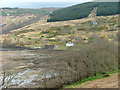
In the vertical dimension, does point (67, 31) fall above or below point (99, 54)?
below

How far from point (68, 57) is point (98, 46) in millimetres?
4055

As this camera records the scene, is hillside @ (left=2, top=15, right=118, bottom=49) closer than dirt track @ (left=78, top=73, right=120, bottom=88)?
No

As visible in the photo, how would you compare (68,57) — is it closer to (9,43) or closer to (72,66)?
(72,66)

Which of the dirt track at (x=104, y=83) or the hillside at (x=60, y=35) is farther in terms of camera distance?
the hillside at (x=60, y=35)

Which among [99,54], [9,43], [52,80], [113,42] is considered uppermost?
[113,42]

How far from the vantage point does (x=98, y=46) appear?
1236 inches

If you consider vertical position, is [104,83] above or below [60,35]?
above

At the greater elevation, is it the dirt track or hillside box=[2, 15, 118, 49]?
the dirt track

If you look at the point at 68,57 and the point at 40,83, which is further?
the point at 68,57

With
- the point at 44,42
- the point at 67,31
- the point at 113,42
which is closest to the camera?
the point at 113,42

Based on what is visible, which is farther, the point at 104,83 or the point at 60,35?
the point at 60,35

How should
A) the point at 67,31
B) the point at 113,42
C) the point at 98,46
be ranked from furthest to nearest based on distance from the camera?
the point at 67,31 → the point at 98,46 → the point at 113,42

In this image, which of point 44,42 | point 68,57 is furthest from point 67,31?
A: point 68,57

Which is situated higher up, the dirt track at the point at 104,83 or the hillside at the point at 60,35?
the dirt track at the point at 104,83
